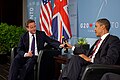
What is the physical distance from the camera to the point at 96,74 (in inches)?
125

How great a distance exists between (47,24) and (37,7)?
5.04ft

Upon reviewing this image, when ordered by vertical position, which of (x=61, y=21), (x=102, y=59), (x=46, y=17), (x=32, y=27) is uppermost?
(x=46, y=17)

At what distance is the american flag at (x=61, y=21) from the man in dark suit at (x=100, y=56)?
1.79 metres

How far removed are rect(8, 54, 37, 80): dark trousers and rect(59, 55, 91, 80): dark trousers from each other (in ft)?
3.67

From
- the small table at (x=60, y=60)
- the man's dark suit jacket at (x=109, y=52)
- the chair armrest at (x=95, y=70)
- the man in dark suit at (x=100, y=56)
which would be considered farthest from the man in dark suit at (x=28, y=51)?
the chair armrest at (x=95, y=70)

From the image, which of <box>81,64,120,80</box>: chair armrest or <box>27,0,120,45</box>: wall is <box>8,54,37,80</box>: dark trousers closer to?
<box>27,0,120,45</box>: wall

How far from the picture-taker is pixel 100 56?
374cm

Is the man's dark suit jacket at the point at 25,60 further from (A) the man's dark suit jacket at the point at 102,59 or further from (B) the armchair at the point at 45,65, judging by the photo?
(A) the man's dark suit jacket at the point at 102,59

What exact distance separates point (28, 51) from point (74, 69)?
1596 millimetres

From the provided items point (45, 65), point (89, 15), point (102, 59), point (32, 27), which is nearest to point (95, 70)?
point (102, 59)

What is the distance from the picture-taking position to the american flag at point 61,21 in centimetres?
569

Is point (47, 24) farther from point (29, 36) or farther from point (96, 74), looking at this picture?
point (96, 74)

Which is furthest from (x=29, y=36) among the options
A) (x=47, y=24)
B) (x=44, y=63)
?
(x=47, y=24)

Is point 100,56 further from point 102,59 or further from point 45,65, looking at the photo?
point 45,65
